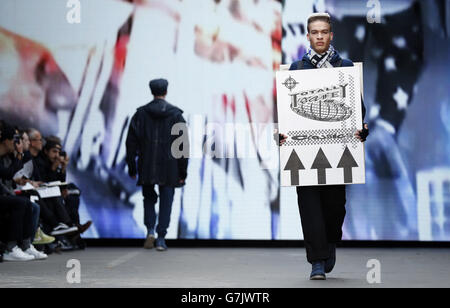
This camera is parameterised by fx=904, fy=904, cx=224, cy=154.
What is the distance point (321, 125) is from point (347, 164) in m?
0.31

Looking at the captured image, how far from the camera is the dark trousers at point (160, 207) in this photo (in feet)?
30.1

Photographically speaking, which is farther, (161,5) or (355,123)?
(161,5)

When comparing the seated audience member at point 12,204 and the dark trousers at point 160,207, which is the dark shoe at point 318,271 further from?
the dark trousers at point 160,207

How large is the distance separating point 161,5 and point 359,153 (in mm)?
4568

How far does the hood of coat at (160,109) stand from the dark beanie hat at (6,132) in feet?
6.37

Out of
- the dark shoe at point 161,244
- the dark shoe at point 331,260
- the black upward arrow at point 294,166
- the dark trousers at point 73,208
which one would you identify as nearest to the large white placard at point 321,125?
the black upward arrow at point 294,166

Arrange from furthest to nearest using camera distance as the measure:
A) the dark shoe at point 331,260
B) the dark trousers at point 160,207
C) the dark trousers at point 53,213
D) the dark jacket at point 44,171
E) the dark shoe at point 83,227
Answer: the dark trousers at point 160,207 < the dark shoe at point 83,227 < the dark jacket at point 44,171 < the dark trousers at point 53,213 < the dark shoe at point 331,260

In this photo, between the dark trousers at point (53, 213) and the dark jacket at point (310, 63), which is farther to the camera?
the dark trousers at point (53, 213)

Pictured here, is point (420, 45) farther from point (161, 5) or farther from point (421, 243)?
point (161, 5)

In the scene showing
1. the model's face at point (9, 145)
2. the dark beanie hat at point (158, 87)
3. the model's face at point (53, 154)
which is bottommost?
the model's face at point (53, 154)
